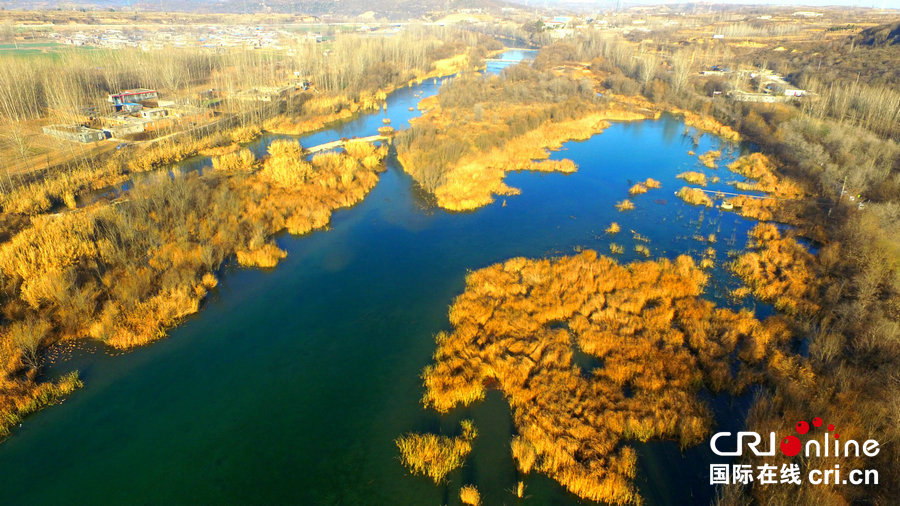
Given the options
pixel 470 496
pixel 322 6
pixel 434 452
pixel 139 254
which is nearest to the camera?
pixel 470 496

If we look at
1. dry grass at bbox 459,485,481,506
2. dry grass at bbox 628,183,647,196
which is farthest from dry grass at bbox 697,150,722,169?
dry grass at bbox 459,485,481,506

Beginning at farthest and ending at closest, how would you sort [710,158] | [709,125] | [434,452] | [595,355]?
[709,125] < [710,158] < [595,355] < [434,452]

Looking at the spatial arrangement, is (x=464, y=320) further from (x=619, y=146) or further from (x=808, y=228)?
(x=619, y=146)

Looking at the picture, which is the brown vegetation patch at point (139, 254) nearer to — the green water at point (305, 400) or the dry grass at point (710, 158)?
the green water at point (305, 400)

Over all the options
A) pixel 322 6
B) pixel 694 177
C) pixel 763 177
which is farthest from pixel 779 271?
pixel 322 6

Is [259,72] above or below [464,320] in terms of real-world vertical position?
above

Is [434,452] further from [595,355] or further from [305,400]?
[595,355]

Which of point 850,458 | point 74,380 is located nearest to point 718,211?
point 850,458
